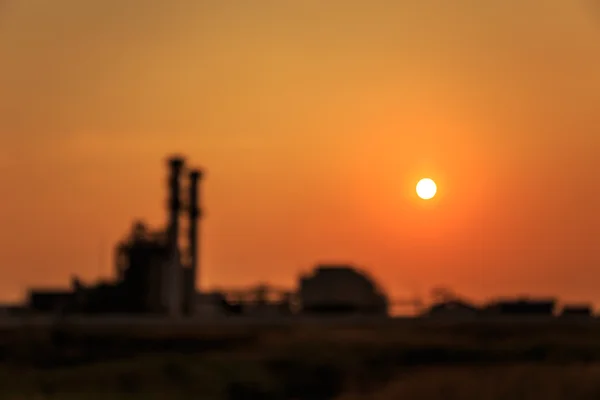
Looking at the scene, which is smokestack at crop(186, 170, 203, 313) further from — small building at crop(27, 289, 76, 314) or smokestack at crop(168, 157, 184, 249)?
small building at crop(27, 289, 76, 314)

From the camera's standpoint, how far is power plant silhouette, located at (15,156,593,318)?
172 ft

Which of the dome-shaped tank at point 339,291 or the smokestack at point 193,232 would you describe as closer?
the smokestack at point 193,232

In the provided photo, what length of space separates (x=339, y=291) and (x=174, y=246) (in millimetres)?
8915

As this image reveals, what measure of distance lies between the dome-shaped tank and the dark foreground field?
8542 mm

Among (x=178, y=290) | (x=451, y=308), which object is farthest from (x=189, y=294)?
(x=451, y=308)

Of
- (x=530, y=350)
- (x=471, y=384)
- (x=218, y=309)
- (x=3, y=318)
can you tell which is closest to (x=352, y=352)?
(x=530, y=350)

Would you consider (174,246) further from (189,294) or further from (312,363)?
(312,363)

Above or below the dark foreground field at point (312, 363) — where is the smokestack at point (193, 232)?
above

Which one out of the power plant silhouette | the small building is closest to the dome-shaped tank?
the power plant silhouette

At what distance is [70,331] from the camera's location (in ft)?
140

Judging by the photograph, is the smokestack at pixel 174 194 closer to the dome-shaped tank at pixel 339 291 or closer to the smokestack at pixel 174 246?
the smokestack at pixel 174 246

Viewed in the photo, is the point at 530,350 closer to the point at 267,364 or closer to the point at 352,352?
the point at 352,352

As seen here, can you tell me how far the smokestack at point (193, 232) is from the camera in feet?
180

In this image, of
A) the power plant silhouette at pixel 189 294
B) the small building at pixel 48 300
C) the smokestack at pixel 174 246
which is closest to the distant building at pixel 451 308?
the power plant silhouette at pixel 189 294
